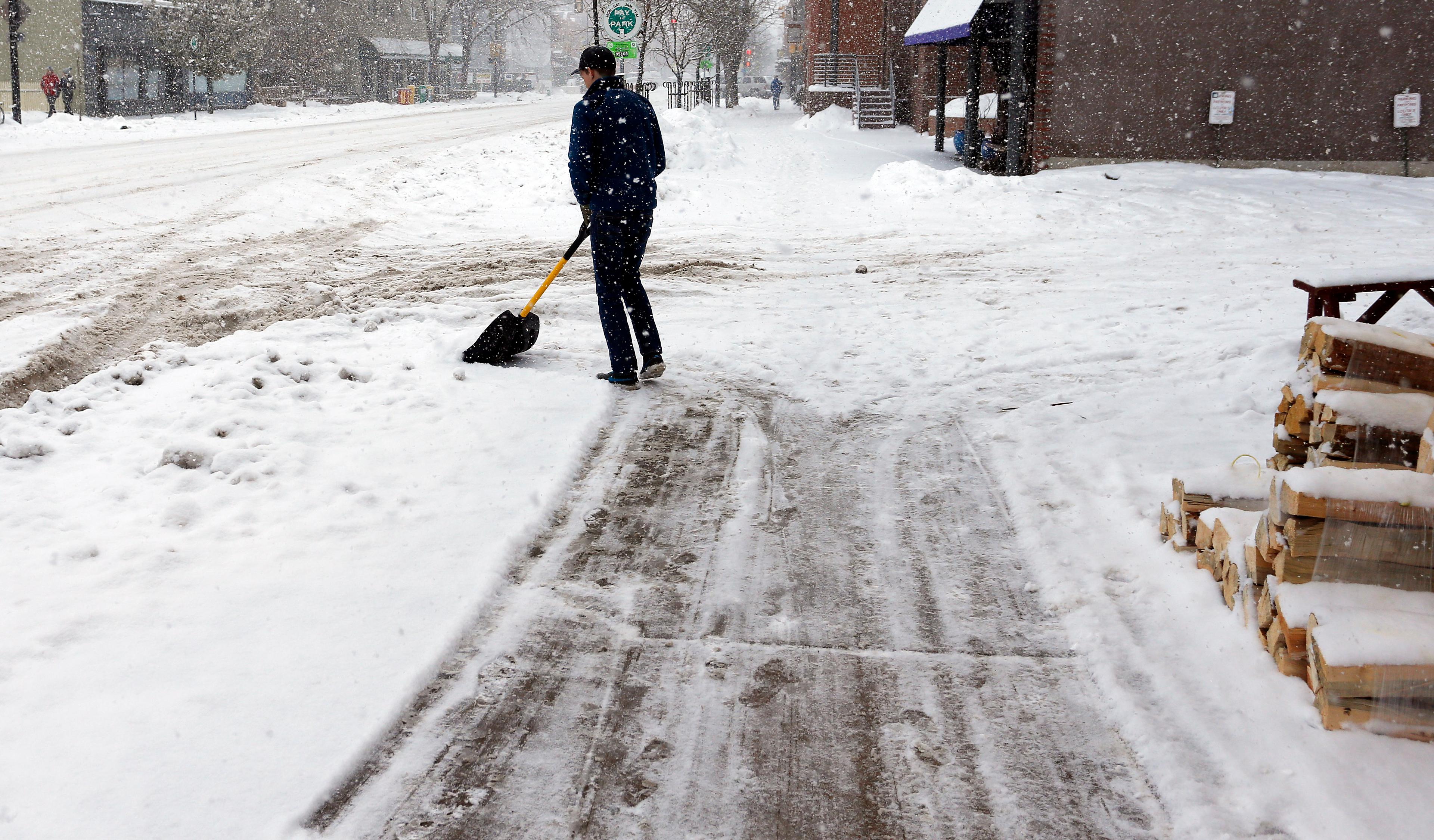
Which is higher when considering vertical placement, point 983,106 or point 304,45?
point 304,45

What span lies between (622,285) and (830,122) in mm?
28776

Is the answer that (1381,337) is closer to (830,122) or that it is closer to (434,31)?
(830,122)

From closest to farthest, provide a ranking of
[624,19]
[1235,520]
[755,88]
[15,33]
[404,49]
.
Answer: [1235,520], [624,19], [15,33], [404,49], [755,88]

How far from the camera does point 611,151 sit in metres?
5.80

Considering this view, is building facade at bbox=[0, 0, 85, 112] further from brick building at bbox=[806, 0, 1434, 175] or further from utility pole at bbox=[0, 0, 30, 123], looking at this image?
brick building at bbox=[806, 0, 1434, 175]

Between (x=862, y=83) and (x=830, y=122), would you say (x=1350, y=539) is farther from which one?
(x=862, y=83)

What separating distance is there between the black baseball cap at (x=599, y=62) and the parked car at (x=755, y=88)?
236ft

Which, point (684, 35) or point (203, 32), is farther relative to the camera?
point (684, 35)

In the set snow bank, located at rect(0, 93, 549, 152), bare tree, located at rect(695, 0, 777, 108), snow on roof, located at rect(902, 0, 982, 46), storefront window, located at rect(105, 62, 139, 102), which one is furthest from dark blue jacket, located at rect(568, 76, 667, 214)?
storefront window, located at rect(105, 62, 139, 102)

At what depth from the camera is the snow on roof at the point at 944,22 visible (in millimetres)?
16797

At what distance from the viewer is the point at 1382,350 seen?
10.9 ft

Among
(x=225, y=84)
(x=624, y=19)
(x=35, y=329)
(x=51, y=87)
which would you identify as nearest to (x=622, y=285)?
(x=35, y=329)

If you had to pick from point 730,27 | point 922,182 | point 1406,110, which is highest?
point 730,27

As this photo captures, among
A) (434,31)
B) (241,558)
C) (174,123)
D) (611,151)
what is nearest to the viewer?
(241,558)
